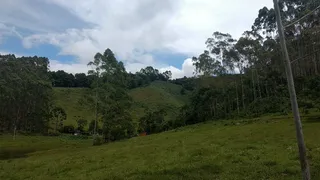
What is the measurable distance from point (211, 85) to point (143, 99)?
70.0 meters

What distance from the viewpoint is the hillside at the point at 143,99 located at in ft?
415

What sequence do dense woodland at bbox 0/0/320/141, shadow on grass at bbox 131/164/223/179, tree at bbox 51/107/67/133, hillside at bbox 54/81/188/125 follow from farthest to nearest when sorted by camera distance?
hillside at bbox 54/81/188/125
tree at bbox 51/107/67/133
dense woodland at bbox 0/0/320/141
shadow on grass at bbox 131/164/223/179

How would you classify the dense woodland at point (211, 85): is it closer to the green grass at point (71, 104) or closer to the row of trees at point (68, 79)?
the green grass at point (71, 104)

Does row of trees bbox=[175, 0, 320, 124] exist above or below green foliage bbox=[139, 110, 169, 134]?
above

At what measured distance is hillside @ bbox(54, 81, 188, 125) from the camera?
126619 mm

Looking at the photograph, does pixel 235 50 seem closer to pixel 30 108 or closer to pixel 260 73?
pixel 260 73

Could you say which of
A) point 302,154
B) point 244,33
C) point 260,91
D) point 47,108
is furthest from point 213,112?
point 302,154

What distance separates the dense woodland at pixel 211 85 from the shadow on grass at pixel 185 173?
117 ft

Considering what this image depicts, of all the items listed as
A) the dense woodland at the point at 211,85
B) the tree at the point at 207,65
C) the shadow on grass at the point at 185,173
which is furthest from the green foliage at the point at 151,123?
the shadow on grass at the point at 185,173

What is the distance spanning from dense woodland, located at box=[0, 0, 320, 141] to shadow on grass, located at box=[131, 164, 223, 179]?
1399 inches

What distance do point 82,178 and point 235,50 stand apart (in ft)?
217

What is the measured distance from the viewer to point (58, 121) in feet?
351

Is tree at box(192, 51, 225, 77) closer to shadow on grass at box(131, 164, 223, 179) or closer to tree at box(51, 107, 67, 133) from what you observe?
tree at box(51, 107, 67, 133)

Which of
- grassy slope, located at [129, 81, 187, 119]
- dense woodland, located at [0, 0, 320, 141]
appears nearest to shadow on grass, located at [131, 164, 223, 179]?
dense woodland, located at [0, 0, 320, 141]
